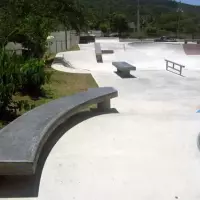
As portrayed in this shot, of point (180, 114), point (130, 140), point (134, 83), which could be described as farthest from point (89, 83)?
point (130, 140)

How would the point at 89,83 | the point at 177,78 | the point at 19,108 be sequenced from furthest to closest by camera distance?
the point at 177,78 < the point at 89,83 < the point at 19,108

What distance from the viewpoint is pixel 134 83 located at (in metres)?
12.9

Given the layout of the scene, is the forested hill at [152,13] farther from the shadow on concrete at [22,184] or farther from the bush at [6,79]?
the shadow on concrete at [22,184]

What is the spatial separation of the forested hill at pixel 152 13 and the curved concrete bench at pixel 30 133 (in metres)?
61.0

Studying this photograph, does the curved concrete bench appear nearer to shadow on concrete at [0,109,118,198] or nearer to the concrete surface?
shadow on concrete at [0,109,118,198]

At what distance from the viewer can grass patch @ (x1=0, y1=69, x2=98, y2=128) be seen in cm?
872

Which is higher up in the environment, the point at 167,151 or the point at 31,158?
the point at 31,158

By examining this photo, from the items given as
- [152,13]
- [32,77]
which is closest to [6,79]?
[32,77]

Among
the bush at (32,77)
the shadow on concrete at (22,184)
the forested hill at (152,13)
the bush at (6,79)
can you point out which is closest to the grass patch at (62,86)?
the bush at (32,77)

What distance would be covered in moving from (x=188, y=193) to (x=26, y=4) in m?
11.1

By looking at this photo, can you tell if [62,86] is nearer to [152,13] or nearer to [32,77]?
[32,77]

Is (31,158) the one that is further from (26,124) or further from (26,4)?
(26,4)

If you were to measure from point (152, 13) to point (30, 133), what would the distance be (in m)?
144

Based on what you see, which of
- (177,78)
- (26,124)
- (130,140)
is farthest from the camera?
(177,78)
